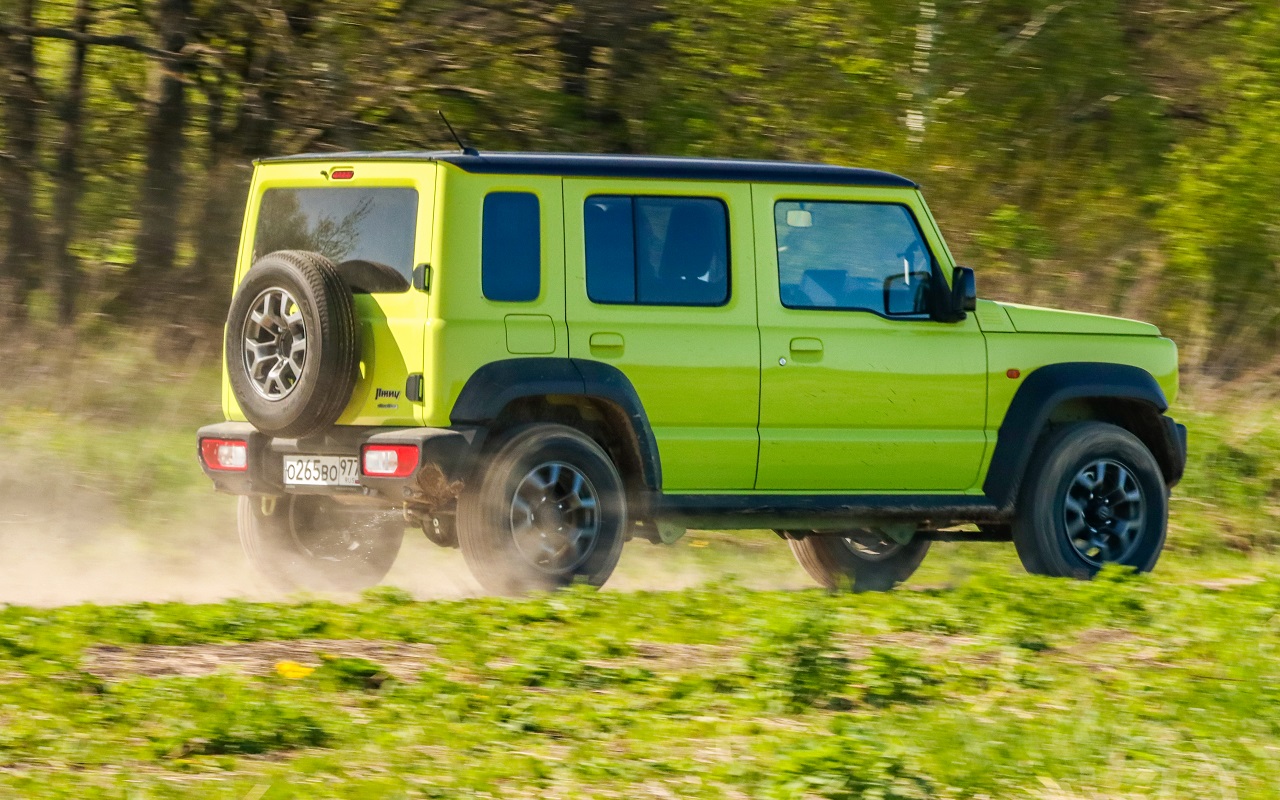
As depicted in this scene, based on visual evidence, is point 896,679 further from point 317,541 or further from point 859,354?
point 317,541

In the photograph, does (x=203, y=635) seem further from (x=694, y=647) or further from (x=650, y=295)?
(x=650, y=295)

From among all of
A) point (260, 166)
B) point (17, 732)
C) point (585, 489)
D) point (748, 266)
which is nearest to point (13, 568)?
point (260, 166)

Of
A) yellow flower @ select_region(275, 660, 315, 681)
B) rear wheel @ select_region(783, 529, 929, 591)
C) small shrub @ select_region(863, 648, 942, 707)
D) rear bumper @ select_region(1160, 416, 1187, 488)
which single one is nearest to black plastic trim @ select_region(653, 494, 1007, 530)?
rear bumper @ select_region(1160, 416, 1187, 488)

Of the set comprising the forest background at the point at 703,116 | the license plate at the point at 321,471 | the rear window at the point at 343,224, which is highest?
the forest background at the point at 703,116

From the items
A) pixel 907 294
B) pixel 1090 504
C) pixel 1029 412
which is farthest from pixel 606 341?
pixel 1090 504

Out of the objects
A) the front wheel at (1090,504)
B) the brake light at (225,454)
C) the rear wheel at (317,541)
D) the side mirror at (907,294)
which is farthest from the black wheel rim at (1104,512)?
the brake light at (225,454)

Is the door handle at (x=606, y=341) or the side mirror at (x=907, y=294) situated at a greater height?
the side mirror at (x=907, y=294)

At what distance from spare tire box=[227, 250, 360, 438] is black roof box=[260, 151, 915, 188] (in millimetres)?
594

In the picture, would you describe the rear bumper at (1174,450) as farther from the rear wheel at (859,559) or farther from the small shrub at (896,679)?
the small shrub at (896,679)

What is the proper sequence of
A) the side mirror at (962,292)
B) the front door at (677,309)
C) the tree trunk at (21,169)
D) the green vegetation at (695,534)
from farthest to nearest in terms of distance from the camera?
the tree trunk at (21,169), the side mirror at (962,292), the front door at (677,309), the green vegetation at (695,534)

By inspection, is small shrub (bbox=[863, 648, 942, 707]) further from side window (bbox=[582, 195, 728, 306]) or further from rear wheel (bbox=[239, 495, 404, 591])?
rear wheel (bbox=[239, 495, 404, 591])

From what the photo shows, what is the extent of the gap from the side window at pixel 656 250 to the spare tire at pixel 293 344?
1048 millimetres

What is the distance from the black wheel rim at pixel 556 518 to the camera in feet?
24.3

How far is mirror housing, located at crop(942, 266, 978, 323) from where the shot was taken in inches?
321
